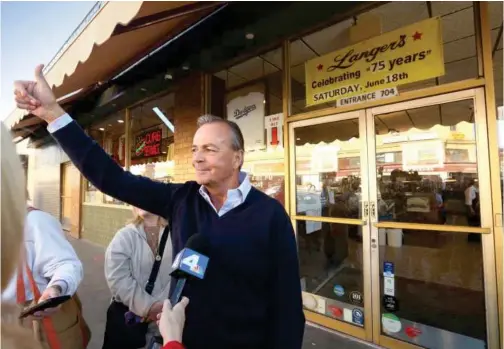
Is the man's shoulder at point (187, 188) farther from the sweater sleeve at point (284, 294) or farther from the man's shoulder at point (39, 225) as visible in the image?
the man's shoulder at point (39, 225)

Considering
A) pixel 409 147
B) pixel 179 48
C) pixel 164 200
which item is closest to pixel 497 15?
pixel 409 147

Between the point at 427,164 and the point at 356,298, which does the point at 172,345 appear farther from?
the point at 427,164

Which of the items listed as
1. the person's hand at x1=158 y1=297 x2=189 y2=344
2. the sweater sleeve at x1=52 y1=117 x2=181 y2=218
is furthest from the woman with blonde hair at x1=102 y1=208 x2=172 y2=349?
the person's hand at x1=158 y1=297 x2=189 y2=344

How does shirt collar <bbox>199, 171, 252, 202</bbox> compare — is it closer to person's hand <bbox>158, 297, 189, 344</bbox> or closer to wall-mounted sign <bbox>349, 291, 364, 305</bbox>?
person's hand <bbox>158, 297, 189, 344</bbox>

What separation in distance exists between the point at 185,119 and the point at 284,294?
4.19 metres

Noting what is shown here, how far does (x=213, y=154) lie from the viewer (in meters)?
1.42

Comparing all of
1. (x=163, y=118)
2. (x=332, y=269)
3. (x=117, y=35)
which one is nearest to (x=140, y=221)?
(x=117, y=35)

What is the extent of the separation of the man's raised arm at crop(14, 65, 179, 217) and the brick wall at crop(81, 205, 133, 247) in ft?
18.4

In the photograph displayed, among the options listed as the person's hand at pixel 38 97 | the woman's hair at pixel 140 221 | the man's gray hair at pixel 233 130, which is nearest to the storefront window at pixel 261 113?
the woman's hair at pixel 140 221

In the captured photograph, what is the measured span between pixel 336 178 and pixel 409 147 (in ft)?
3.05

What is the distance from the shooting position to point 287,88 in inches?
155

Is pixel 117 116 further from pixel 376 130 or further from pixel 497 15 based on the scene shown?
pixel 497 15

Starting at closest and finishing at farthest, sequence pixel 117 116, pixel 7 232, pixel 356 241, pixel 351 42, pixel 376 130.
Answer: pixel 7 232 < pixel 376 130 < pixel 351 42 < pixel 356 241 < pixel 117 116

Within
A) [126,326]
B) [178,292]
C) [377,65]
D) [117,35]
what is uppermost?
[117,35]
